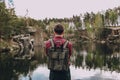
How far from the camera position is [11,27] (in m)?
93.1

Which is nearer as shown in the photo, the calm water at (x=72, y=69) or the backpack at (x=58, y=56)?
the backpack at (x=58, y=56)

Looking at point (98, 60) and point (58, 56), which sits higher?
point (58, 56)

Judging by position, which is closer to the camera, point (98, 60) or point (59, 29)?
point (59, 29)

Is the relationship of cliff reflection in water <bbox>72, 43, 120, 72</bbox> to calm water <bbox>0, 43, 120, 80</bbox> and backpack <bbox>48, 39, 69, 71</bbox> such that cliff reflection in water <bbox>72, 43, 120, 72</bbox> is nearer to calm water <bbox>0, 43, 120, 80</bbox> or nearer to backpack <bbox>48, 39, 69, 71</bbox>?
calm water <bbox>0, 43, 120, 80</bbox>

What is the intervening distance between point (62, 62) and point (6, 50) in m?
71.7

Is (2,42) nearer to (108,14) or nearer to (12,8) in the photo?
(12,8)

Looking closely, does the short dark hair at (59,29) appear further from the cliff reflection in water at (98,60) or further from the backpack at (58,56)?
the cliff reflection in water at (98,60)

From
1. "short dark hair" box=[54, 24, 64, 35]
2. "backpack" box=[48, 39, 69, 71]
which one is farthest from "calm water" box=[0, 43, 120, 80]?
"short dark hair" box=[54, 24, 64, 35]

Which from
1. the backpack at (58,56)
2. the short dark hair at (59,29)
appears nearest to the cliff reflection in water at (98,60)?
the backpack at (58,56)

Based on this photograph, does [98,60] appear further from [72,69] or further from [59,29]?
[59,29]

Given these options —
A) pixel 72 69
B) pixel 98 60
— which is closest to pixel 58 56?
pixel 72 69

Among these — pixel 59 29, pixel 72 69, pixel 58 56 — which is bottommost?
pixel 72 69

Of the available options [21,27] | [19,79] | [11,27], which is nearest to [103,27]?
[21,27]

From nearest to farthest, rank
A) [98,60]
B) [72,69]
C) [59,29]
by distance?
[59,29], [72,69], [98,60]
